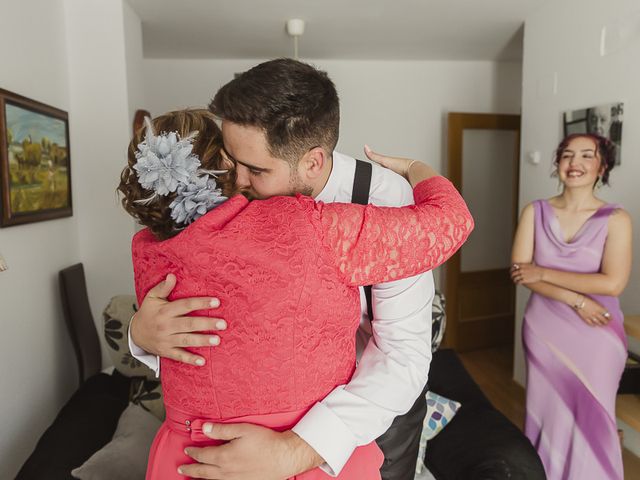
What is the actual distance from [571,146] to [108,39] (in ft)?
8.43

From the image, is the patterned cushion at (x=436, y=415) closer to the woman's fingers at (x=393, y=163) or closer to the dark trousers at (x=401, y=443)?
the dark trousers at (x=401, y=443)

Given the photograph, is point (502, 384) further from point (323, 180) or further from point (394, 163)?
point (323, 180)

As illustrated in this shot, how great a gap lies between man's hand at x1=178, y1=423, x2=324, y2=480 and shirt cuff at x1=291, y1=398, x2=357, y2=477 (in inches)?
0.5

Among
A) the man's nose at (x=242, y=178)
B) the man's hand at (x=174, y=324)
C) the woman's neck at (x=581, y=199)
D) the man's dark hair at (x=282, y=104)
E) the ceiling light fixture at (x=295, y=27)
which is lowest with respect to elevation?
the man's hand at (x=174, y=324)

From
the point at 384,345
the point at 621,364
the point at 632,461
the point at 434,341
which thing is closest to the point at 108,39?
the point at 434,341

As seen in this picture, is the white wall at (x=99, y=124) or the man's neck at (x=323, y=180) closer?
the man's neck at (x=323, y=180)

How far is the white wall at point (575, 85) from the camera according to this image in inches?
96.3

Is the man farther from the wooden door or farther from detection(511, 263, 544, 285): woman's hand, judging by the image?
the wooden door

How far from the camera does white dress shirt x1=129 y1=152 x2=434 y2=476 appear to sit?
30.6 inches

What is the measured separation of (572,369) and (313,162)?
1.83m

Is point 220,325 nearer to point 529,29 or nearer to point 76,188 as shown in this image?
point 76,188

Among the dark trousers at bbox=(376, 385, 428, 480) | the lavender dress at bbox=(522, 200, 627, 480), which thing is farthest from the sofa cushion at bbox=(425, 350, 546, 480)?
the dark trousers at bbox=(376, 385, 428, 480)

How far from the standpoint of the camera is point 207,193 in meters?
0.73

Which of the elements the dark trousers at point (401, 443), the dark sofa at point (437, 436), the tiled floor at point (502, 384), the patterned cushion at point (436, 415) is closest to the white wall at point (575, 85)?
the tiled floor at point (502, 384)
